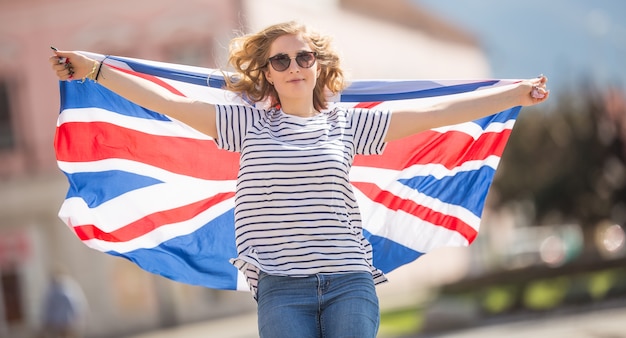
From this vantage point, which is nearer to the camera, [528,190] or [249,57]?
[249,57]

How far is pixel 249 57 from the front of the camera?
4.42 meters

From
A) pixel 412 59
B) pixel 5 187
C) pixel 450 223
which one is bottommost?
pixel 450 223

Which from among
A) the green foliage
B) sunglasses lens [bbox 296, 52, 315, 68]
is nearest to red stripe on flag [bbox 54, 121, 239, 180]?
sunglasses lens [bbox 296, 52, 315, 68]

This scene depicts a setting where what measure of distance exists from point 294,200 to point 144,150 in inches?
62.9

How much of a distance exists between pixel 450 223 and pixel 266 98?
153 cm

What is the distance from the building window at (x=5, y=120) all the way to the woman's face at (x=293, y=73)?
26094mm

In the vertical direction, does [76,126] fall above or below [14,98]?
below

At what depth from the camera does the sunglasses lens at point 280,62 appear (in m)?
4.24

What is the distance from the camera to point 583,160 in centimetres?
2445

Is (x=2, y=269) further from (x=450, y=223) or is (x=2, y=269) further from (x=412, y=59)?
(x=450, y=223)

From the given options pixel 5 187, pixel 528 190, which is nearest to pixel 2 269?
pixel 5 187

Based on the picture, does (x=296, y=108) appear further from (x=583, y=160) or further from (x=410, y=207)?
(x=583, y=160)

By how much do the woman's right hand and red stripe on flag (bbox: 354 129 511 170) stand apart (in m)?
1.72

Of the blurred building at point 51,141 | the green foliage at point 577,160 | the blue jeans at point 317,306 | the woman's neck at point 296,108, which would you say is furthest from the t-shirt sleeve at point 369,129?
the blurred building at point 51,141
